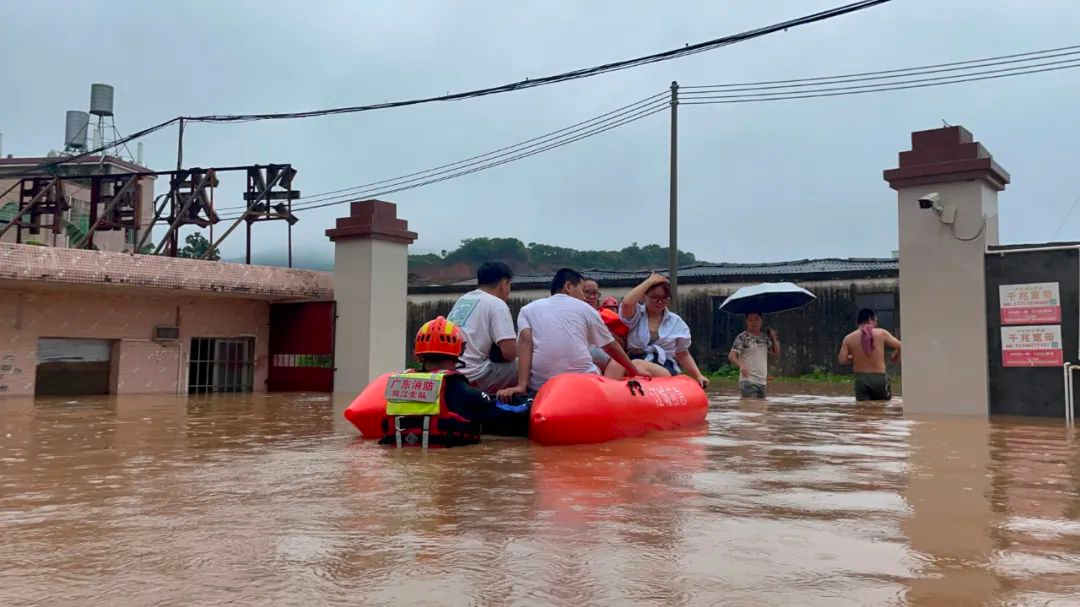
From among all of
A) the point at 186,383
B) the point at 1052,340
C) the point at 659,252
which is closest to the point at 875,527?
the point at 1052,340

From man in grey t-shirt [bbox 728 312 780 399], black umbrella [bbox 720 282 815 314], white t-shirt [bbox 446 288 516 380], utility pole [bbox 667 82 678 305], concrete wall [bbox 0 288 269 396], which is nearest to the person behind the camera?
white t-shirt [bbox 446 288 516 380]

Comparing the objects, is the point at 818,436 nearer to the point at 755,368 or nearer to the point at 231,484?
the point at 231,484

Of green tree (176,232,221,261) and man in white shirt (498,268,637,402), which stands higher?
green tree (176,232,221,261)

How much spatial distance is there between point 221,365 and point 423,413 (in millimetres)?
13384

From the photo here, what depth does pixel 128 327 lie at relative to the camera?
1625cm

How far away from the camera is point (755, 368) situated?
12.7 meters

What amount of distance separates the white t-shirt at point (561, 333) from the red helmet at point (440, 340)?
2.53 feet

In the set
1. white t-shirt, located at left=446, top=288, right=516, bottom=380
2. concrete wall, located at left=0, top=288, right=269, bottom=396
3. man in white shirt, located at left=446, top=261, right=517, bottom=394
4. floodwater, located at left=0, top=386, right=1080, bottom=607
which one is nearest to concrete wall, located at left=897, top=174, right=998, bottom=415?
floodwater, located at left=0, top=386, right=1080, bottom=607

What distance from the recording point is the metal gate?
56.9 ft

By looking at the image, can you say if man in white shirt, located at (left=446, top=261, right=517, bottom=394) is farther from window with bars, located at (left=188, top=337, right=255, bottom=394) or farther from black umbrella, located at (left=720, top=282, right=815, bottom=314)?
window with bars, located at (left=188, top=337, right=255, bottom=394)

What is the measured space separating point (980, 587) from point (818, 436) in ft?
15.8

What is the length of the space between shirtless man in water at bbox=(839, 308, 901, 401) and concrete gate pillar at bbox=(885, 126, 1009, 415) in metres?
1.29

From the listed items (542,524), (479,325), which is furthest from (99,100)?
(542,524)

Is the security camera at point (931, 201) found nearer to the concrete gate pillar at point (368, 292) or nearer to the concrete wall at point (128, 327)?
the concrete gate pillar at point (368, 292)
